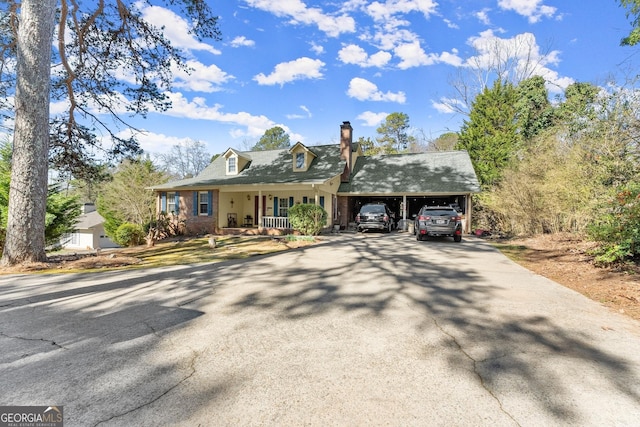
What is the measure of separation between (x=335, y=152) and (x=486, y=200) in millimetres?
11677

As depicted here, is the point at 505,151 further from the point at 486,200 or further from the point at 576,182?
the point at 576,182

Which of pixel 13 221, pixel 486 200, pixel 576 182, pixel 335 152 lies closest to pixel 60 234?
pixel 13 221

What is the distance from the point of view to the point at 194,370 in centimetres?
288

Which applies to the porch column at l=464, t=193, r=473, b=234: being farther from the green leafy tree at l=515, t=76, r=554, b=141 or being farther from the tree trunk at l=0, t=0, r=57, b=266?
the tree trunk at l=0, t=0, r=57, b=266

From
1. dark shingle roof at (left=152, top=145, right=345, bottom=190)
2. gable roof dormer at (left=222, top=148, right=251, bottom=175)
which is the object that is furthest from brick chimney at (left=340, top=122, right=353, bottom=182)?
gable roof dormer at (left=222, top=148, right=251, bottom=175)

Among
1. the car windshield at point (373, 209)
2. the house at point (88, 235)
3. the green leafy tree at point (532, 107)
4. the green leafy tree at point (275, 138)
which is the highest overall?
the green leafy tree at point (275, 138)

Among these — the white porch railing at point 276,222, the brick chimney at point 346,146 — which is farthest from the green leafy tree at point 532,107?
the white porch railing at point 276,222

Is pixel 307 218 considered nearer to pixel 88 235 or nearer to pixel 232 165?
pixel 232 165

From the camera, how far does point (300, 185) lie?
1800 cm

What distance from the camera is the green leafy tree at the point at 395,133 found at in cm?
4734

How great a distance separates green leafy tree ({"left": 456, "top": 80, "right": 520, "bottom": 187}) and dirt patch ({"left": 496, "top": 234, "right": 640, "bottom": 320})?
1427 cm

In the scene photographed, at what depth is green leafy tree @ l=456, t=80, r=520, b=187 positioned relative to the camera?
25.2 meters

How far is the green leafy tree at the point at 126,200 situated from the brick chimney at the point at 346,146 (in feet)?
53.9

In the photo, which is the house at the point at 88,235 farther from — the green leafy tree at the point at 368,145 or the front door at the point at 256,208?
the green leafy tree at the point at 368,145
